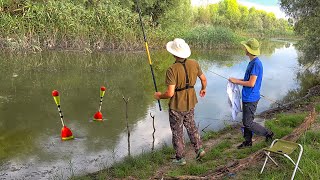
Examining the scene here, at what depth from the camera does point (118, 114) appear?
835 centimetres

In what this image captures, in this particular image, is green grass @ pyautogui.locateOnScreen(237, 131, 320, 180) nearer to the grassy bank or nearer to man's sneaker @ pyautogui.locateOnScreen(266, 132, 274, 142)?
the grassy bank

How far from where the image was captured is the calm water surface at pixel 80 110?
571 centimetres

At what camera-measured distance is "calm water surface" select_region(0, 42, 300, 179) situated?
5.71m

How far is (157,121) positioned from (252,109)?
3223 mm

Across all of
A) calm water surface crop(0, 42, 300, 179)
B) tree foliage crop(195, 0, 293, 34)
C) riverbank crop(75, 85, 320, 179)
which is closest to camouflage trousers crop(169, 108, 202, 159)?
riverbank crop(75, 85, 320, 179)

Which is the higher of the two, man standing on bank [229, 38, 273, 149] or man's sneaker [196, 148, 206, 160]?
man standing on bank [229, 38, 273, 149]

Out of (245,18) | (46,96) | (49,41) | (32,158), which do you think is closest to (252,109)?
(32,158)

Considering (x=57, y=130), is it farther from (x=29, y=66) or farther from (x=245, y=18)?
(x=245, y=18)

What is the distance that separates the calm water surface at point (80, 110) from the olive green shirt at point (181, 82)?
1703mm

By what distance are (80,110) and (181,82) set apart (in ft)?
15.3

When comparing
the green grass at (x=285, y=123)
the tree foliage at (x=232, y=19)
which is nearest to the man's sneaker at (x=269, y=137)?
the green grass at (x=285, y=123)

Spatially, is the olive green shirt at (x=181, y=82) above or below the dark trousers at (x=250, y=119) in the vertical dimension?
above

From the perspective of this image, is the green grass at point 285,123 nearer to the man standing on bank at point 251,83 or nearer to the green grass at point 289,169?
the man standing on bank at point 251,83

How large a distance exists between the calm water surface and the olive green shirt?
5.59ft
